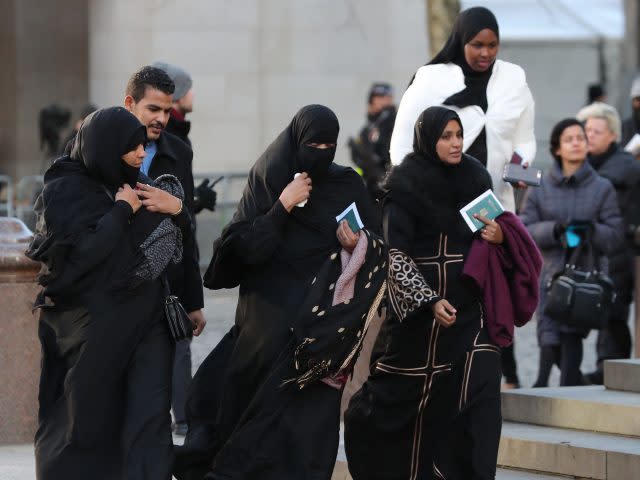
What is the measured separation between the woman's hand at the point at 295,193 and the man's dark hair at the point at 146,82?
837 mm

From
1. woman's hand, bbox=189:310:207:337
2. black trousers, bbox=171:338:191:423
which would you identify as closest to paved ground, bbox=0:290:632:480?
black trousers, bbox=171:338:191:423

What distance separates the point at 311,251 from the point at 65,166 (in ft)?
3.58

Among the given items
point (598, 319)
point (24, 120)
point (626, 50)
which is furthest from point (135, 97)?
point (626, 50)

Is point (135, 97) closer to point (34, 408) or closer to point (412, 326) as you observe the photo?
point (412, 326)

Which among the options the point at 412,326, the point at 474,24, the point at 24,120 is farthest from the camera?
the point at 24,120

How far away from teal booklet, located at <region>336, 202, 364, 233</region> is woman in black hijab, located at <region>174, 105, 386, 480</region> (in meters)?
0.03

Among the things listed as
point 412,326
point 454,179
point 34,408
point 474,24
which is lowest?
point 34,408

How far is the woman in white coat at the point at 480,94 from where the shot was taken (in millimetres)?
8656

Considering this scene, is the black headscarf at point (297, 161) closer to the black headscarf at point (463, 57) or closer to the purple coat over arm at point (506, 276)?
the purple coat over arm at point (506, 276)

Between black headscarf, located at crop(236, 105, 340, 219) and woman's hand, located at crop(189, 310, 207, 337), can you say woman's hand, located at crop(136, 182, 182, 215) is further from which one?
woman's hand, located at crop(189, 310, 207, 337)

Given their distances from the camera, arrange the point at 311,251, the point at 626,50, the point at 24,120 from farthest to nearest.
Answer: the point at 626,50
the point at 24,120
the point at 311,251

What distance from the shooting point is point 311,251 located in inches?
287

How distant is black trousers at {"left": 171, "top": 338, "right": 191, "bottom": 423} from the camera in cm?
920

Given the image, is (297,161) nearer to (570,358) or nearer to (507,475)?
(507,475)
